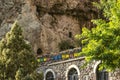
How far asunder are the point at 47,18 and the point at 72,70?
13.3 m

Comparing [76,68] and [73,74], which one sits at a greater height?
[76,68]

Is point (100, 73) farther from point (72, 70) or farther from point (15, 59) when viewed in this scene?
point (15, 59)

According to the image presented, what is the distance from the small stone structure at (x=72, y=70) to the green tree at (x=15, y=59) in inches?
142

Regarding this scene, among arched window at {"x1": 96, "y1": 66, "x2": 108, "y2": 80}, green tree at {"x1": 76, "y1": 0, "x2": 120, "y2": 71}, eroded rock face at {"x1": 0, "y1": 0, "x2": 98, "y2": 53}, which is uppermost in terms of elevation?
eroded rock face at {"x1": 0, "y1": 0, "x2": 98, "y2": 53}

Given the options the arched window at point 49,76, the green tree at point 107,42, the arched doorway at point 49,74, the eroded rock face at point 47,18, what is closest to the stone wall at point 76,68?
the arched doorway at point 49,74

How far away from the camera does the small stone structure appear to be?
22359mm

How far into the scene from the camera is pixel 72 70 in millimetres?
24188

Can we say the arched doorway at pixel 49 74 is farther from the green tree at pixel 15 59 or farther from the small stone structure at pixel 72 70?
the green tree at pixel 15 59

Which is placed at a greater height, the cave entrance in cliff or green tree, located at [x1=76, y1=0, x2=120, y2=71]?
green tree, located at [x1=76, y1=0, x2=120, y2=71]

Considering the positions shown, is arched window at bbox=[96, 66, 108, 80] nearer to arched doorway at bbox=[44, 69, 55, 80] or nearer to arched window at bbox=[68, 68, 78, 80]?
arched window at bbox=[68, 68, 78, 80]

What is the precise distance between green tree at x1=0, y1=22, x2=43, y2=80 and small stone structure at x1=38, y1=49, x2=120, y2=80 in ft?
11.8

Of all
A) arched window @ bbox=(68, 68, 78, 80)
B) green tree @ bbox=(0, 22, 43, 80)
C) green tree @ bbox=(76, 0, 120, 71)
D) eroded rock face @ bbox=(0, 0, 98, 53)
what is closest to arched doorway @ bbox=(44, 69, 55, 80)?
arched window @ bbox=(68, 68, 78, 80)

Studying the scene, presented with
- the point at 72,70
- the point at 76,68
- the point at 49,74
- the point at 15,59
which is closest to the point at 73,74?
the point at 72,70

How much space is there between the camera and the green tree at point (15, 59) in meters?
20.2
